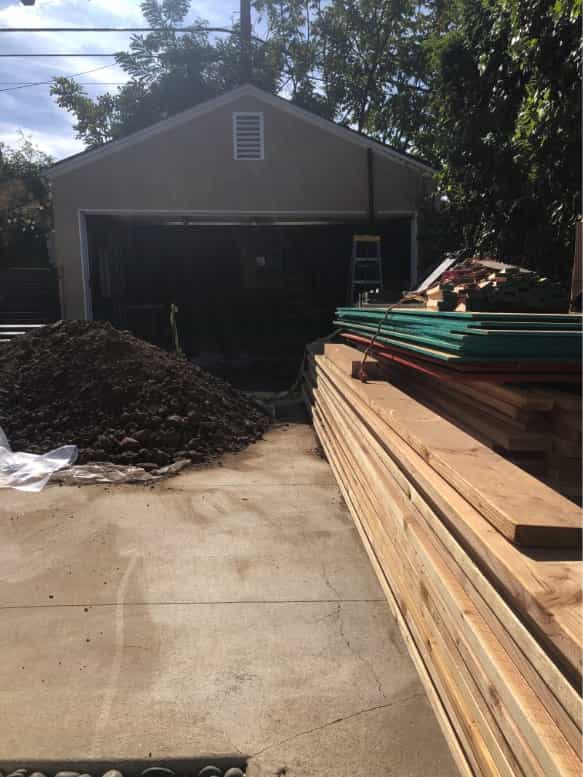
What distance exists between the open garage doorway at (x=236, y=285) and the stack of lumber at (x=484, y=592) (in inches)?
482

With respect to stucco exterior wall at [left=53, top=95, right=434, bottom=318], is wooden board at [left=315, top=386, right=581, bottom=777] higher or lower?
lower

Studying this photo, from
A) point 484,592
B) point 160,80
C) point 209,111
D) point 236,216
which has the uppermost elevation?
point 160,80

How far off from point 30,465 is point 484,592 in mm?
5233

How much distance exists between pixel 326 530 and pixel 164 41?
3042 cm

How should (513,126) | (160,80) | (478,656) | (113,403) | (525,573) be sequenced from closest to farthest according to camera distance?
(525,573), (478,656), (113,403), (513,126), (160,80)

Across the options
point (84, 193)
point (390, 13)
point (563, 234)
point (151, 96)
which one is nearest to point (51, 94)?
point (151, 96)

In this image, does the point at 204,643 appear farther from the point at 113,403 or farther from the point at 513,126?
the point at 513,126

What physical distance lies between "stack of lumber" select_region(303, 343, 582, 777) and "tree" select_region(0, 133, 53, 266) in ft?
91.9

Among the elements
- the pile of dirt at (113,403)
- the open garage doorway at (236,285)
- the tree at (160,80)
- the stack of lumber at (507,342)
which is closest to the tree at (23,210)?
the tree at (160,80)

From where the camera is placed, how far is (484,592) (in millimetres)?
1864

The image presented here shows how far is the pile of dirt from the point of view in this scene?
6562 mm

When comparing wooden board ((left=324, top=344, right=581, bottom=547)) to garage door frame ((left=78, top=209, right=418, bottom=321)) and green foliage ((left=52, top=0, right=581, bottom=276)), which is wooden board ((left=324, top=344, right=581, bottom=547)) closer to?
green foliage ((left=52, top=0, right=581, bottom=276))

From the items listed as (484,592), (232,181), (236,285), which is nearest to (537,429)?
(484,592)

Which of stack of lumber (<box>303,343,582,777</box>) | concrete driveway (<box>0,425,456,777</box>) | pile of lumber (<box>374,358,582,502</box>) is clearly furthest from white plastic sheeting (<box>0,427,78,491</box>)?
pile of lumber (<box>374,358,582,502</box>)
